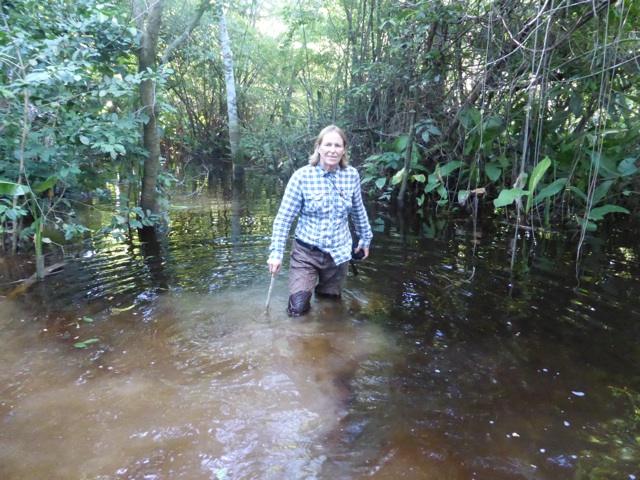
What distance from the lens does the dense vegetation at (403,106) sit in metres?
4.00

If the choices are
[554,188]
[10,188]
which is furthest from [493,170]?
[10,188]

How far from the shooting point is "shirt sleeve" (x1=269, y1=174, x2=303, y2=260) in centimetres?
336

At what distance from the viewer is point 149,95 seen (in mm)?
5574

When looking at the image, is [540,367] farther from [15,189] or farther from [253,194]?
[253,194]

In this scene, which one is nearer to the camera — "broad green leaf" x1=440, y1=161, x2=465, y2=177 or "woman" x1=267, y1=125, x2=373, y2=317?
"woman" x1=267, y1=125, x2=373, y2=317

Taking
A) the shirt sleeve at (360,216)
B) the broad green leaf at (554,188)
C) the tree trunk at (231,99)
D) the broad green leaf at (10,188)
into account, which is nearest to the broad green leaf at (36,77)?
the broad green leaf at (10,188)

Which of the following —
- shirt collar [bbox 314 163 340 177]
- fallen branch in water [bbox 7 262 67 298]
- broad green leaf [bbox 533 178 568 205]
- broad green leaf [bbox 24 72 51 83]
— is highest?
broad green leaf [bbox 24 72 51 83]

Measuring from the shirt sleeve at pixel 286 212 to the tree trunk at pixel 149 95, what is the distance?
8.84ft

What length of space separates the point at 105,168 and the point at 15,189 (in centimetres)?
219

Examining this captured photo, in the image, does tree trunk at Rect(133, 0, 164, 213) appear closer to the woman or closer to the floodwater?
the floodwater

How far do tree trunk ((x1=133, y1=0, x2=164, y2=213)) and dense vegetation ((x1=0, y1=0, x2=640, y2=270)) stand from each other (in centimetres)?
2

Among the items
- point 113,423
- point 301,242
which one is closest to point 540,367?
point 301,242

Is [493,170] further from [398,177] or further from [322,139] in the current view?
→ [322,139]

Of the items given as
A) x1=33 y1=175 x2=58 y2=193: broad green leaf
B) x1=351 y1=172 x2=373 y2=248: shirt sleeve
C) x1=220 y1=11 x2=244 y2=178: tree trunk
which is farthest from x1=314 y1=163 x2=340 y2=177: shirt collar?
x1=220 y1=11 x2=244 y2=178: tree trunk
